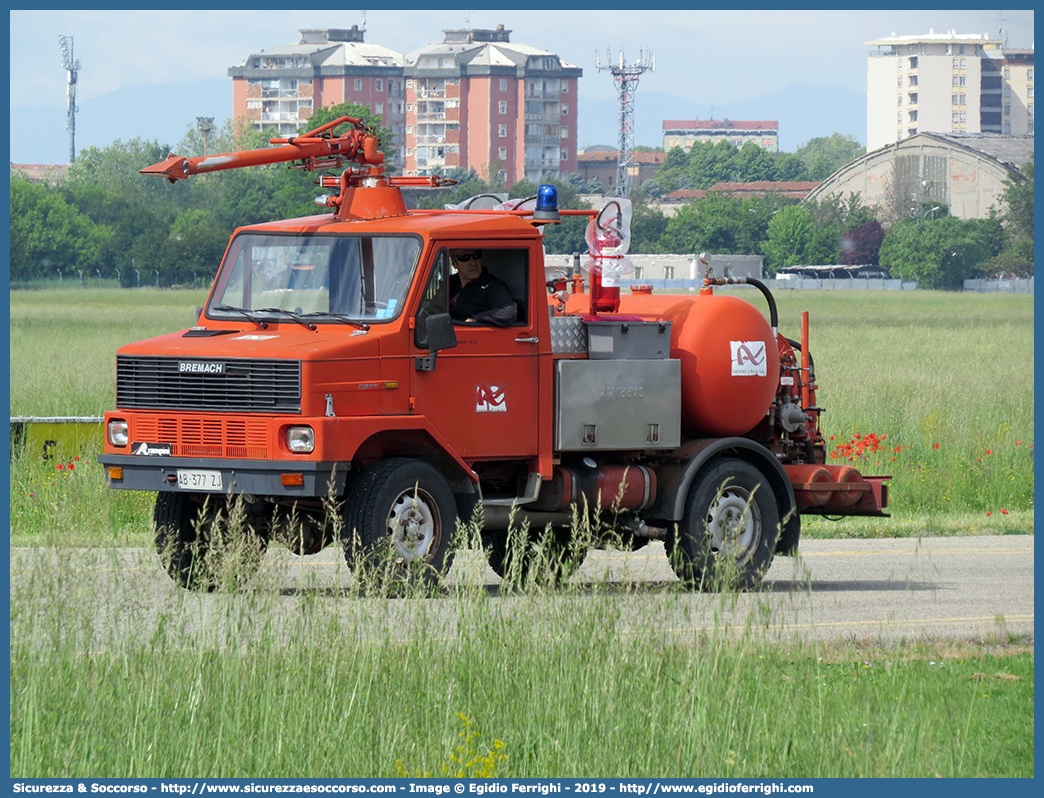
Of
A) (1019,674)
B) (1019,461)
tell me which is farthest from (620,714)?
(1019,461)

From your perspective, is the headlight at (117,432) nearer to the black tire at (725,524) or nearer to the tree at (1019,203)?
the black tire at (725,524)

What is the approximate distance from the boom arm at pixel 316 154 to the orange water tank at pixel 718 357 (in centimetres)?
237

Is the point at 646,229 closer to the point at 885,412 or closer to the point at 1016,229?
the point at 1016,229

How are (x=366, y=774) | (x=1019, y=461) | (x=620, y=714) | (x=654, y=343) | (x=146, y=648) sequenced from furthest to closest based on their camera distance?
(x=1019, y=461)
(x=654, y=343)
(x=146, y=648)
(x=620, y=714)
(x=366, y=774)

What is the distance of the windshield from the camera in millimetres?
12016

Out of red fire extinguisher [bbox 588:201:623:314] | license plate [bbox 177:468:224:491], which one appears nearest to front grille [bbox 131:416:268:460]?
license plate [bbox 177:468:224:491]

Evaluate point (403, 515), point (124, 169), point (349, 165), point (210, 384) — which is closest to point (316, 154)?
point (349, 165)

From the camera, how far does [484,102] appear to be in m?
178

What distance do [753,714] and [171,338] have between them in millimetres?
5957

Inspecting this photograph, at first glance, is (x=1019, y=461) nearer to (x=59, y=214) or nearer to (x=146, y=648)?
(x=146, y=648)

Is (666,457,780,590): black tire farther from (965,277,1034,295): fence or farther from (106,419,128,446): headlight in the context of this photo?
(965,277,1034,295): fence

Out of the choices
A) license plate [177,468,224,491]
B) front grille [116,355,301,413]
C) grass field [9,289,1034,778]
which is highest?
front grille [116,355,301,413]

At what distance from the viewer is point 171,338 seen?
12219 mm

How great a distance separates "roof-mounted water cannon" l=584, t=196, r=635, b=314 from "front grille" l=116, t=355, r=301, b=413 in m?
2.91
